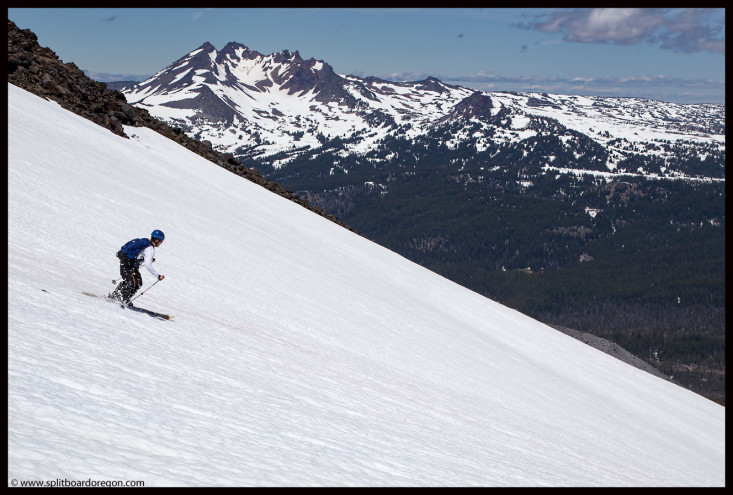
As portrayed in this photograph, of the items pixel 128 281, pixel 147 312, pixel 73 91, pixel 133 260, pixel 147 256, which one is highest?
pixel 73 91

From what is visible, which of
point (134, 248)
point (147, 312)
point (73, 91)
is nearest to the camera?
point (134, 248)

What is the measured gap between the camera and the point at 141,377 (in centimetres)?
1041

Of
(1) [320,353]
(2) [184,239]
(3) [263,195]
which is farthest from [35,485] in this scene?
(3) [263,195]

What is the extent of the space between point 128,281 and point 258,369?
3.91 m

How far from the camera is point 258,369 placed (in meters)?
13.7

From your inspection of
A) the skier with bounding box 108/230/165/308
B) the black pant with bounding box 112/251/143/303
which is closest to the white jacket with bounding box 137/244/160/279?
the skier with bounding box 108/230/165/308

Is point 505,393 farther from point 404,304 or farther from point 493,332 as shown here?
point 493,332

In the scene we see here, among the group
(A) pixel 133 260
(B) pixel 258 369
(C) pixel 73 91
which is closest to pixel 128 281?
(A) pixel 133 260

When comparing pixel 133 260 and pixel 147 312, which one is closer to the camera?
pixel 133 260

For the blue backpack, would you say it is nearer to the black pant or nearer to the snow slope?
the black pant

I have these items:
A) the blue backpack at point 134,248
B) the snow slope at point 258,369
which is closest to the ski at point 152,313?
the snow slope at point 258,369

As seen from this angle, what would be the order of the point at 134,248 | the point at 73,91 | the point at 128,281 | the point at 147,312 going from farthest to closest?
1. the point at 73,91
2. the point at 147,312
3. the point at 128,281
4. the point at 134,248

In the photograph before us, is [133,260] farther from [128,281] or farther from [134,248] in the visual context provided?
[128,281]
